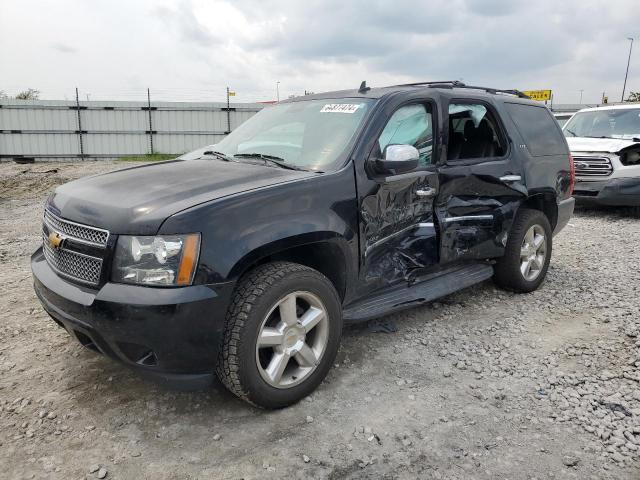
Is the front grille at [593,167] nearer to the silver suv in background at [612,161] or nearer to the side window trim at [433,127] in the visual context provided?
the silver suv in background at [612,161]

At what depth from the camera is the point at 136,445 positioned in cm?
254

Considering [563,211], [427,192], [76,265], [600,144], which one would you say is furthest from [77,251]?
[600,144]

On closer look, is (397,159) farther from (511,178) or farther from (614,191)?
(614,191)

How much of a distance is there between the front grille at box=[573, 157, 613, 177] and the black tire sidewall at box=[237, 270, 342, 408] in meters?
7.58

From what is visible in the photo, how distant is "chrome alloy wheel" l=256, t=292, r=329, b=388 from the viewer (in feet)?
8.92

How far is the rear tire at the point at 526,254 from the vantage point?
14.9 feet

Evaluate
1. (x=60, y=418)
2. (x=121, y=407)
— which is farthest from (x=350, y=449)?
(x=60, y=418)

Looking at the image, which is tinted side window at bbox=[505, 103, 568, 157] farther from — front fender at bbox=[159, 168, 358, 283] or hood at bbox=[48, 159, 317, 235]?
hood at bbox=[48, 159, 317, 235]

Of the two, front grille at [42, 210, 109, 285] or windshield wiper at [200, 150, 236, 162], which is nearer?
front grille at [42, 210, 109, 285]

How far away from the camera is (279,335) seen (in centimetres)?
272

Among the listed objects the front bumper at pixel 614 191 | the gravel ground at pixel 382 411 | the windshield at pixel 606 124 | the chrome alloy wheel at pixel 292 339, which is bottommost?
the gravel ground at pixel 382 411

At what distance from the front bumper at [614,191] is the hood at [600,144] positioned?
0.56m

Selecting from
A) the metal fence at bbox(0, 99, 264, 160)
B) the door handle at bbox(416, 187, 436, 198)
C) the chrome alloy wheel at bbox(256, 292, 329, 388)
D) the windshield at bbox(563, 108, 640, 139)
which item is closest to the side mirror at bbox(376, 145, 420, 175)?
the door handle at bbox(416, 187, 436, 198)

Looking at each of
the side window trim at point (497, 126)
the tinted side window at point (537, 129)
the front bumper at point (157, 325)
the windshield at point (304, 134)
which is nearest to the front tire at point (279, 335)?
the front bumper at point (157, 325)
